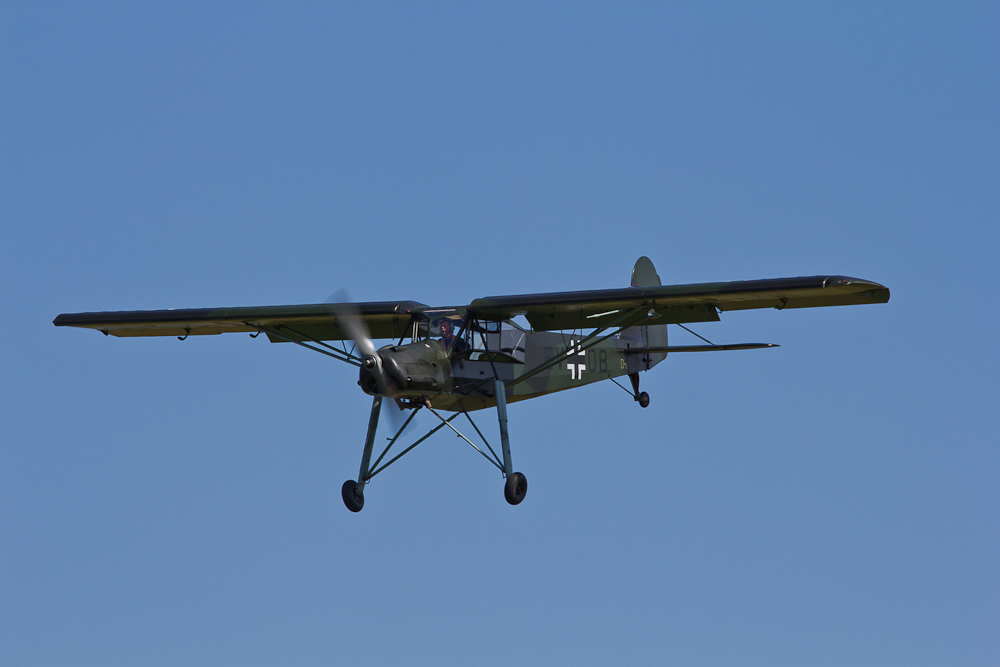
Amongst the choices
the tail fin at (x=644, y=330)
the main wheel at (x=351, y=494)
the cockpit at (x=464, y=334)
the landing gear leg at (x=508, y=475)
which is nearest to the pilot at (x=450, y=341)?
the cockpit at (x=464, y=334)

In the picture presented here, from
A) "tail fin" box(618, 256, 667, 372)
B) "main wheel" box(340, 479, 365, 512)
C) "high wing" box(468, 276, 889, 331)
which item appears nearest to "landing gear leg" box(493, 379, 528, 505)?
"high wing" box(468, 276, 889, 331)

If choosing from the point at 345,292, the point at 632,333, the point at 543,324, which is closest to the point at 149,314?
the point at 345,292

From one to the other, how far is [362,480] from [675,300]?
573 centimetres

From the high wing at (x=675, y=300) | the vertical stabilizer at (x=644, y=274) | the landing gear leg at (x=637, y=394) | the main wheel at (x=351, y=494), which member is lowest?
the main wheel at (x=351, y=494)

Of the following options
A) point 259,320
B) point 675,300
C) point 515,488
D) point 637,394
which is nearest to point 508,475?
point 515,488

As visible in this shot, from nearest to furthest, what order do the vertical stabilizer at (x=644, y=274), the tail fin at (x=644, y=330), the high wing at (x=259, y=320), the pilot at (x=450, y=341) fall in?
the pilot at (x=450, y=341) → the high wing at (x=259, y=320) → the vertical stabilizer at (x=644, y=274) → the tail fin at (x=644, y=330)

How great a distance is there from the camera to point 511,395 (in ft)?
68.4

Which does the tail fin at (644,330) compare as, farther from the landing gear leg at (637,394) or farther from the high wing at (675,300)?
the high wing at (675,300)

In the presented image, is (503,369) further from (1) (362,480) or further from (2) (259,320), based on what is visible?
(2) (259,320)

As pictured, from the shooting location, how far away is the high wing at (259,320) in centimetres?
2030

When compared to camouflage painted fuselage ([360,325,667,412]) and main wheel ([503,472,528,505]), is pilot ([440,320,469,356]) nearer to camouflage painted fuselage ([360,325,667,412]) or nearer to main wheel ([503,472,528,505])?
camouflage painted fuselage ([360,325,667,412])

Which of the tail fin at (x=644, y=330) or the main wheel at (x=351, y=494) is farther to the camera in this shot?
the tail fin at (x=644, y=330)

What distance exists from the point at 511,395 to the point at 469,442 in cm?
180

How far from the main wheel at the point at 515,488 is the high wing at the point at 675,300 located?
8.78ft
